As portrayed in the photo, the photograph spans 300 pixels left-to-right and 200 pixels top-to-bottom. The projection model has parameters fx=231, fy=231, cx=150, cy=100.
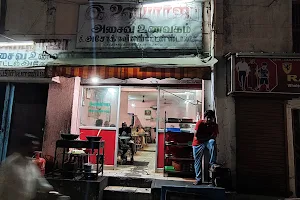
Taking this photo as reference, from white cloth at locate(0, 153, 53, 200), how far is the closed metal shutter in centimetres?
533

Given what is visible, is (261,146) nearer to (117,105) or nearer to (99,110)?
(117,105)

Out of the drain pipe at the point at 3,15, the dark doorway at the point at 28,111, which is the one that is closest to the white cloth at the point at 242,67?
the dark doorway at the point at 28,111

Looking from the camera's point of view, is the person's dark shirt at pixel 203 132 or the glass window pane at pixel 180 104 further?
the glass window pane at pixel 180 104

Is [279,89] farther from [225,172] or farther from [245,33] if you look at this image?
[225,172]

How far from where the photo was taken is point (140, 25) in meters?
8.01

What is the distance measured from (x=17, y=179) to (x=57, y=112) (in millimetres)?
4836

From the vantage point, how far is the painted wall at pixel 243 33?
22.7ft

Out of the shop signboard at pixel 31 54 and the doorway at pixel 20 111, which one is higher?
the shop signboard at pixel 31 54

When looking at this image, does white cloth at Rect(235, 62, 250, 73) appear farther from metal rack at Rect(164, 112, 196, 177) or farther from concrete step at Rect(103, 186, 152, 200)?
concrete step at Rect(103, 186, 152, 200)

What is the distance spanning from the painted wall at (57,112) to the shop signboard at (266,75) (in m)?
5.42

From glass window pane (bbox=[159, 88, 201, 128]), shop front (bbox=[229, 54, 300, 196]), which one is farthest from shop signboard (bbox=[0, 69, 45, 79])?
shop front (bbox=[229, 54, 300, 196])

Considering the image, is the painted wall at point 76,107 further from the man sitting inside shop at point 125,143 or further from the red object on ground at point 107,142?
the man sitting inside shop at point 125,143

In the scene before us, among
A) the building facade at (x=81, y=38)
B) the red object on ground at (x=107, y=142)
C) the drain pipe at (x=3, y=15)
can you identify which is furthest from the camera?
the drain pipe at (x=3, y=15)

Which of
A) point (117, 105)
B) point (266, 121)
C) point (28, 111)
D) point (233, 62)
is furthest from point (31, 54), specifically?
point (266, 121)
